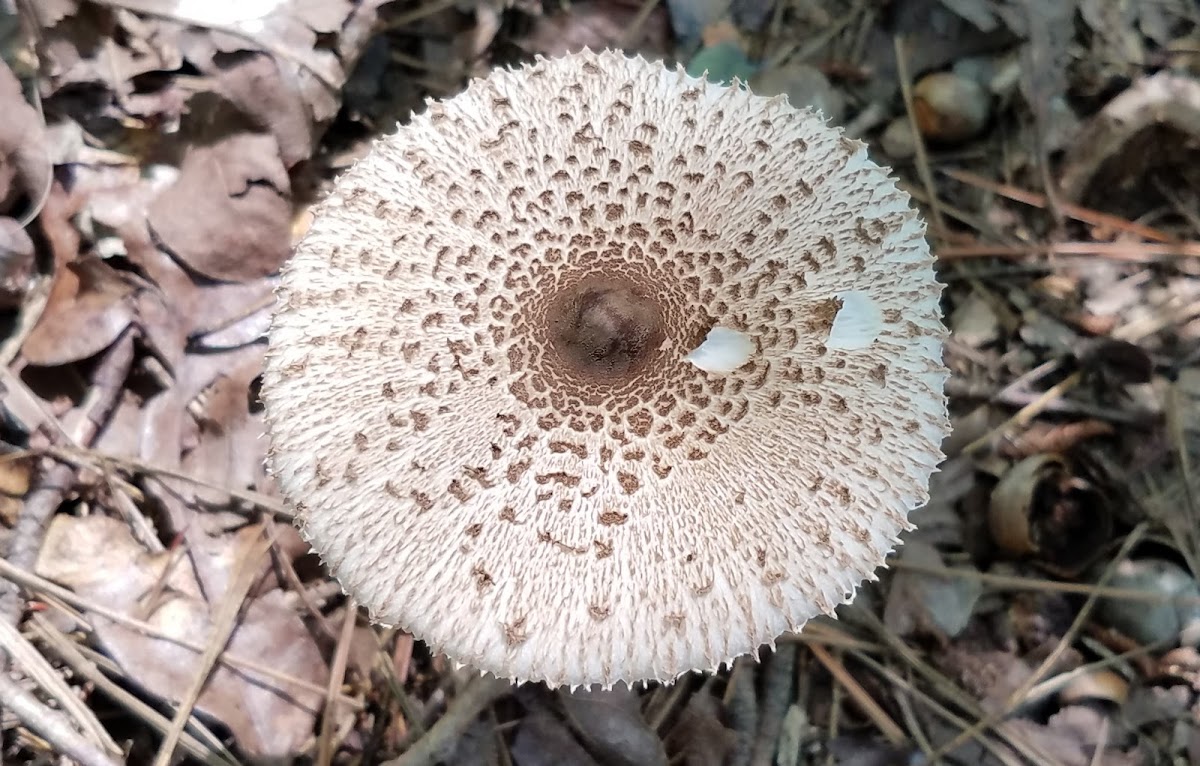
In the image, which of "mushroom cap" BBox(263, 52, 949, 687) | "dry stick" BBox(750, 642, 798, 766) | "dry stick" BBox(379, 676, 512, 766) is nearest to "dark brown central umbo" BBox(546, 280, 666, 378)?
"mushroom cap" BBox(263, 52, 949, 687)

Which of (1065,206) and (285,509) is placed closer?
(285,509)

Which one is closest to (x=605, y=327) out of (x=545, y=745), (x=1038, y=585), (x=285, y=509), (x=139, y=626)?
(x=285, y=509)

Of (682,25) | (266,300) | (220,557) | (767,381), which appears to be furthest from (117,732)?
(682,25)

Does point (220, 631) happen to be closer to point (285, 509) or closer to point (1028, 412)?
point (285, 509)

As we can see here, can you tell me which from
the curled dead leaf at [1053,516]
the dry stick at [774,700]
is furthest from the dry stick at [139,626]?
the curled dead leaf at [1053,516]

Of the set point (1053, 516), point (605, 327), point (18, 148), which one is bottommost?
point (1053, 516)

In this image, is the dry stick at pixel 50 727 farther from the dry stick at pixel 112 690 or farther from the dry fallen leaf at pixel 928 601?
the dry fallen leaf at pixel 928 601

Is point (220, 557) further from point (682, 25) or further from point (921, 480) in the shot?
point (682, 25)
